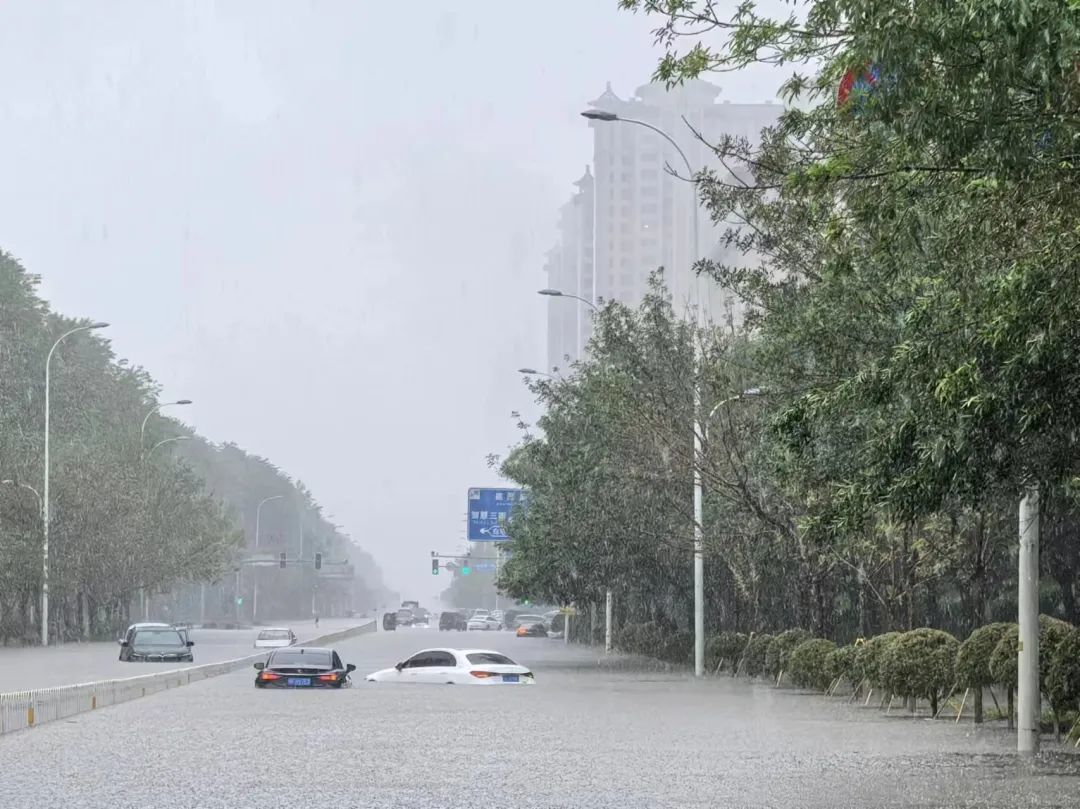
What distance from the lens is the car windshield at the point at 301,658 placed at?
131 feet

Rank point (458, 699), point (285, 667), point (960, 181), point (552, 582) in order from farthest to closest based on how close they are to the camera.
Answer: point (552, 582) < point (285, 667) < point (458, 699) < point (960, 181)

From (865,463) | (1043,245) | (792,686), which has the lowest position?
(792,686)

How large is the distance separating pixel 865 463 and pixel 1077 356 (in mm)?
4289

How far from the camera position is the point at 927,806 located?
15500 millimetres

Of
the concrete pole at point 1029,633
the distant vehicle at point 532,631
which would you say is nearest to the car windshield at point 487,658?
the concrete pole at point 1029,633

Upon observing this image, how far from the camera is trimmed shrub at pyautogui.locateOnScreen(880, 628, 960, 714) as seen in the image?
27.6 meters

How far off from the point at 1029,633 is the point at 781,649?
2066 centimetres

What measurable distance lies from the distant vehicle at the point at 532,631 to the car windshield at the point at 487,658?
70681mm

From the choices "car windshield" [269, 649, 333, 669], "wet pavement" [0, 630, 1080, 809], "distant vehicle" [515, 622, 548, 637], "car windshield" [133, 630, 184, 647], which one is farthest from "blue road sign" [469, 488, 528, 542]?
"wet pavement" [0, 630, 1080, 809]

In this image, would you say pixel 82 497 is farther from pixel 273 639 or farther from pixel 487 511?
pixel 487 511

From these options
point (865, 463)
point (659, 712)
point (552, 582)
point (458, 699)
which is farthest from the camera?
point (552, 582)

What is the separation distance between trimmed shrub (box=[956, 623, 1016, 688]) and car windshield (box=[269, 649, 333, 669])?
17959 millimetres

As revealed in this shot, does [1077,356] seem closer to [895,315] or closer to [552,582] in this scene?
[895,315]

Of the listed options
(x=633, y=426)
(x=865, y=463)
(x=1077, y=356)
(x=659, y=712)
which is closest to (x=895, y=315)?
(x=865, y=463)
